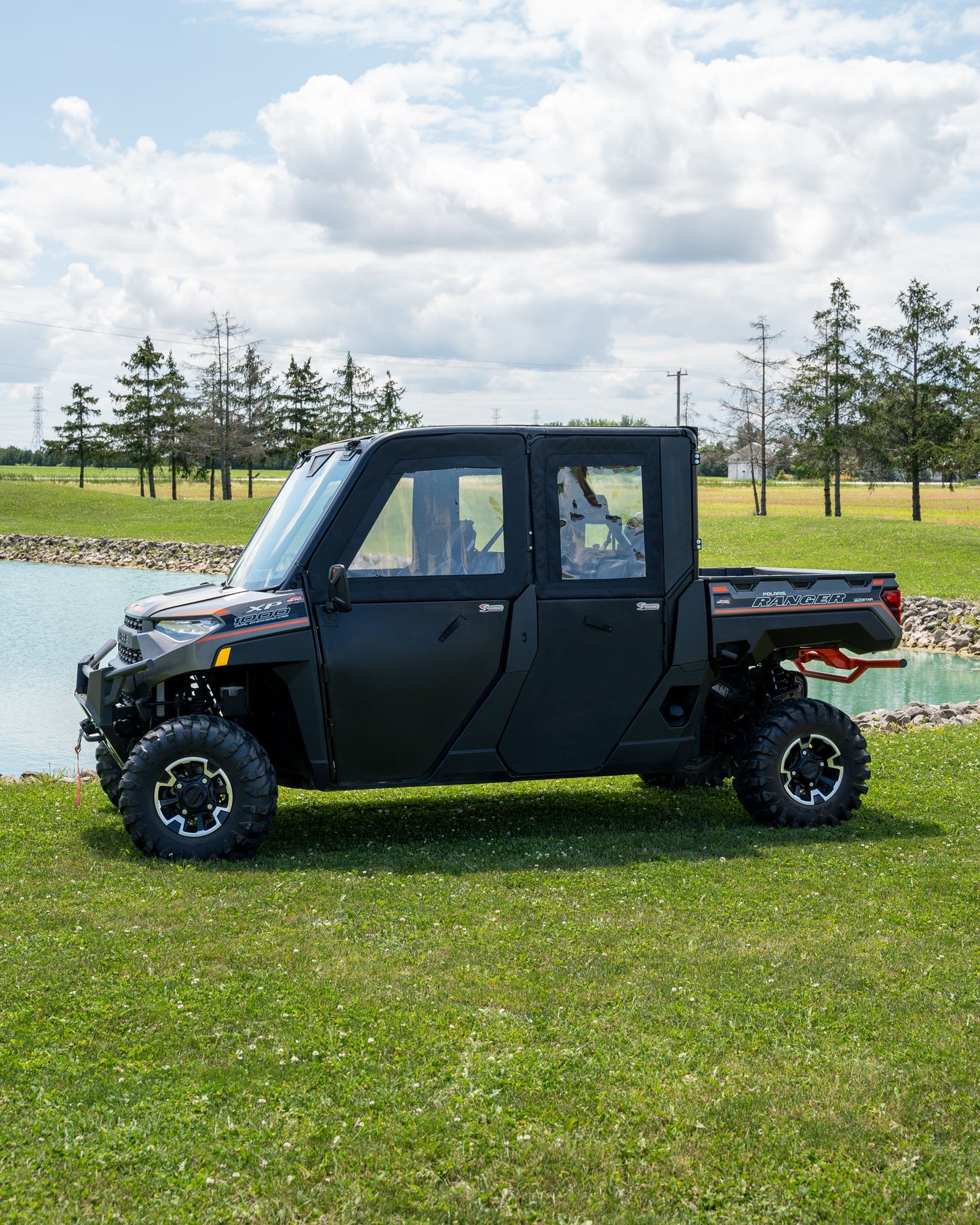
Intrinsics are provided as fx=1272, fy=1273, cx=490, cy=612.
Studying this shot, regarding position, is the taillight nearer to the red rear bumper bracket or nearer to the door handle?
the red rear bumper bracket

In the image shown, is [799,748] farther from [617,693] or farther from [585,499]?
[585,499]

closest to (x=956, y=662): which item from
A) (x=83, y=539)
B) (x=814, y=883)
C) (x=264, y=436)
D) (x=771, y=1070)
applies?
(x=814, y=883)

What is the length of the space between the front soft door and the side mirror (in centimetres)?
10

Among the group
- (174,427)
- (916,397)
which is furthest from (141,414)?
(916,397)

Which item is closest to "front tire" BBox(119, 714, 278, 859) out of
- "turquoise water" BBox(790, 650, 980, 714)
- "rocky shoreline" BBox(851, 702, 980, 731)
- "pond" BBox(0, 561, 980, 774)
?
"pond" BBox(0, 561, 980, 774)

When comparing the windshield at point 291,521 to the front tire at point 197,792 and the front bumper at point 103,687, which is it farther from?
the front tire at point 197,792

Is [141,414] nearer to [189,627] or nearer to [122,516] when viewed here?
[122,516]

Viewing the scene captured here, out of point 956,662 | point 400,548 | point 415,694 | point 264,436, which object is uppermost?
point 264,436

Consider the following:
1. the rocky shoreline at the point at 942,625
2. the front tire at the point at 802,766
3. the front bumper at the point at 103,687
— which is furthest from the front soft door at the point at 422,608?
the rocky shoreline at the point at 942,625

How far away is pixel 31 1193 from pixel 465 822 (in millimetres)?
5789

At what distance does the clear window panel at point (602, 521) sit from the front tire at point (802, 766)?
158 centimetres

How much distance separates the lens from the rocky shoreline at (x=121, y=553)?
177 feet

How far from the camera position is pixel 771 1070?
16.1 feet

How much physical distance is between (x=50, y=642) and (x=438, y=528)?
19.7 meters
